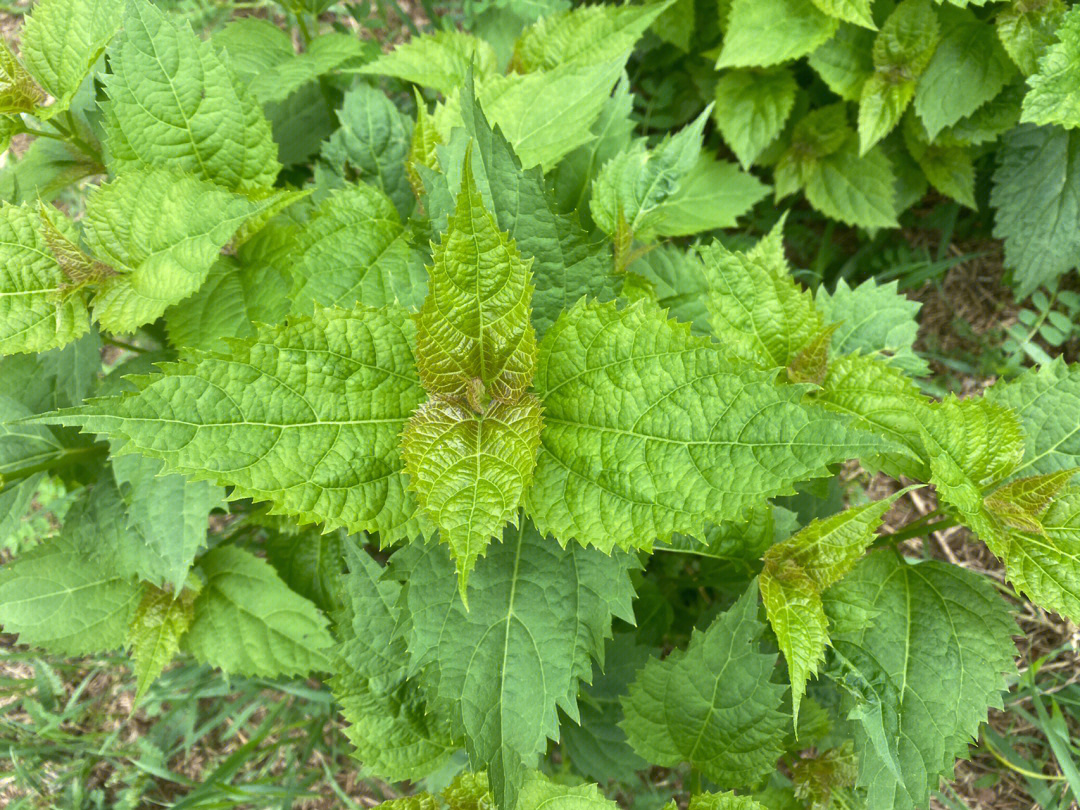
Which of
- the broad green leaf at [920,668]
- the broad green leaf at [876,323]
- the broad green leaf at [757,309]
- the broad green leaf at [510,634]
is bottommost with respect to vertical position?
the broad green leaf at [920,668]

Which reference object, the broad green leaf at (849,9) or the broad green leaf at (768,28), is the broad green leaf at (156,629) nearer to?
the broad green leaf at (768,28)

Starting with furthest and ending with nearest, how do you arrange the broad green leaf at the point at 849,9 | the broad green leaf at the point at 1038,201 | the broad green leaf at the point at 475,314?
1. the broad green leaf at the point at 1038,201
2. the broad green leaf at the point at 849,9
3. the broad green leaf at the point at 475,314

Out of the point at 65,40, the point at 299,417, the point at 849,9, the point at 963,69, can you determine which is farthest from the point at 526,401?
the point at 963,69

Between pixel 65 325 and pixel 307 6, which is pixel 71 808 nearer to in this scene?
pixel 65 325

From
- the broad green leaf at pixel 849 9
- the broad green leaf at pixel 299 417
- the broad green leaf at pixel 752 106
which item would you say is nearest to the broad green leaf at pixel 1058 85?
the broad green leaf at pixel 849 9

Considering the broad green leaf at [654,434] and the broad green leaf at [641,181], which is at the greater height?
the broad green leaf at [641,181]

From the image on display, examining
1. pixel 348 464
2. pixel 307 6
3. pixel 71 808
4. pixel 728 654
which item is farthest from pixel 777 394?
pixel 71 808

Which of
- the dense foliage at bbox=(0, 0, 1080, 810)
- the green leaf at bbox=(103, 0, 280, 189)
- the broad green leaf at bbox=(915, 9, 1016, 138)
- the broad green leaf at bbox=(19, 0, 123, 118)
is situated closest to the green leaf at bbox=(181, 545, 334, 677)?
the dense foliage at bbox=(0, 0, 1080, 810)

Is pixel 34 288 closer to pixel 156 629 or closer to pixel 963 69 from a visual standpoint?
pixel 156 629
